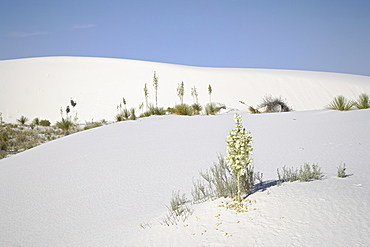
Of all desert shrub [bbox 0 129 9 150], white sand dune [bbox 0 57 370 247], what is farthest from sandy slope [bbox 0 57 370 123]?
white sand dune [bbox 0 57 370 247]

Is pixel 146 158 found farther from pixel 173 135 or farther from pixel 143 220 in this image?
pixel 143 220

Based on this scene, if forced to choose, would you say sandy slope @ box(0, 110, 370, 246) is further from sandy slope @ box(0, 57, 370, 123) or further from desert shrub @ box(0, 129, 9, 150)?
sandy slope @ box(0, 57, 370, 123)

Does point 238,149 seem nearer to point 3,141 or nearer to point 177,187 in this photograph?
point 177,187

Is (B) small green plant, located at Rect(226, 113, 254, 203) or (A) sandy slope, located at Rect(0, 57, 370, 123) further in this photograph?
(A) sandy slope, located at Rect(0, 57, 370, 123)

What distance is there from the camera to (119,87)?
111 ft

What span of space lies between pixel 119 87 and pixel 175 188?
31196 millimetres

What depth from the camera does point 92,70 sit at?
1564 inches

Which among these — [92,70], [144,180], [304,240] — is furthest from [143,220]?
[92,70]

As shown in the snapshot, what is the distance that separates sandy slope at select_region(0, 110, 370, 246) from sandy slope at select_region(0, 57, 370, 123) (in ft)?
66.4

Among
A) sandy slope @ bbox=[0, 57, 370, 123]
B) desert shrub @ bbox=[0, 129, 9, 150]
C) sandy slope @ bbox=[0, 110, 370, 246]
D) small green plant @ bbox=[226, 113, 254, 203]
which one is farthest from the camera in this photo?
sandy slope @ bbox=[0, 57, 370, 123]

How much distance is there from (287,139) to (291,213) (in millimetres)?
3820

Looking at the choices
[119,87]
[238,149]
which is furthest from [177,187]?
[119,87]

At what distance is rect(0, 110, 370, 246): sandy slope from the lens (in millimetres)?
2332

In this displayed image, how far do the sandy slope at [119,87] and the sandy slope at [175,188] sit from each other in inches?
797
